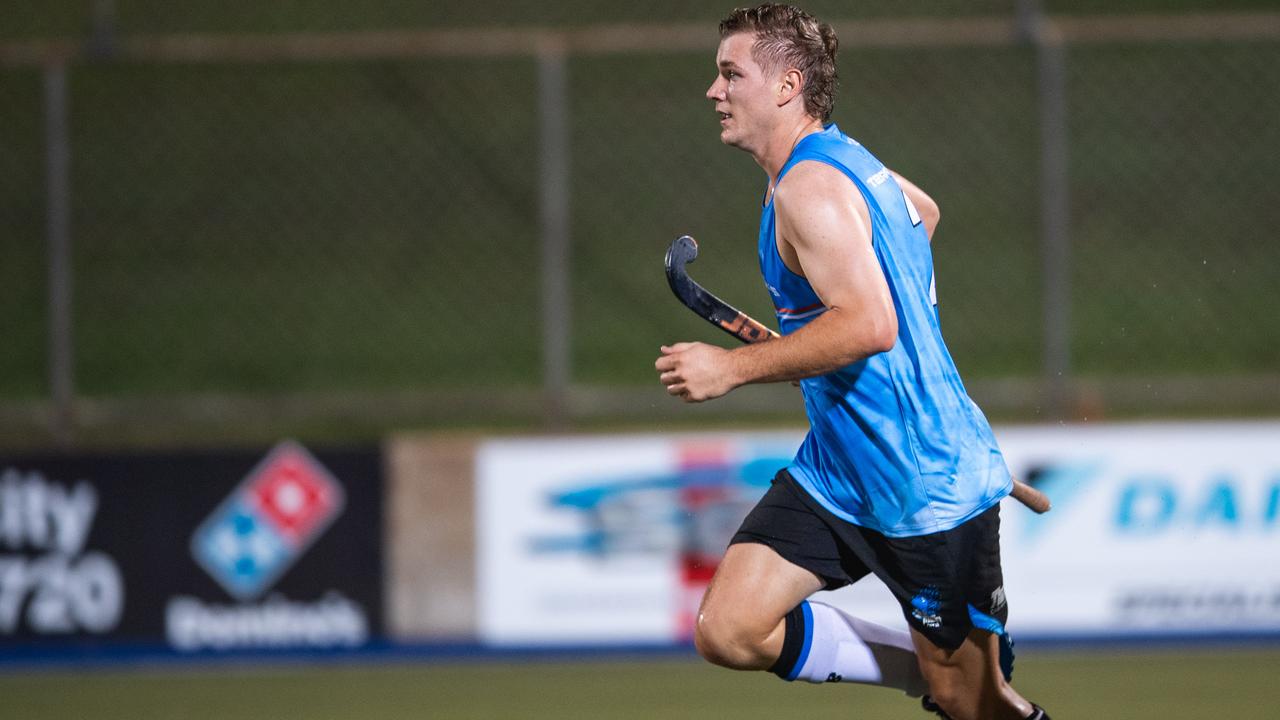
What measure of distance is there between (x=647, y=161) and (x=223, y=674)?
4264mm

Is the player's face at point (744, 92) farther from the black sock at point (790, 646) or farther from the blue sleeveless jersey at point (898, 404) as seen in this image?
the black sock at point (790, 646)

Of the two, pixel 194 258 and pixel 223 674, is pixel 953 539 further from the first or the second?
pixel 194 258

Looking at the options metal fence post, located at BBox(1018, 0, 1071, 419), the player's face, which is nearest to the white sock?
the player's face

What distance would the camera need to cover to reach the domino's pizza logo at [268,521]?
8375 mm

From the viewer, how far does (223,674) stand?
8.05 meters

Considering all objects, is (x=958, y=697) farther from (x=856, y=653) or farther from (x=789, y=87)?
(x=789, y=87)

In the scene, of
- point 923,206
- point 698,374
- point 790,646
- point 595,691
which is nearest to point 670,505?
point 595,691

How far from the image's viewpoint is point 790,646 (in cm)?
446

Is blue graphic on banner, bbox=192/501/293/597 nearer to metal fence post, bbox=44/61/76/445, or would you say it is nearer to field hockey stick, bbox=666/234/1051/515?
metal fence post, bbox=44/61/76/445

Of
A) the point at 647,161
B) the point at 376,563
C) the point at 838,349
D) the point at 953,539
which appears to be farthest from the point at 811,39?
the point at 647,161

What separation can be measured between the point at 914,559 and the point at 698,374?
2.85ft

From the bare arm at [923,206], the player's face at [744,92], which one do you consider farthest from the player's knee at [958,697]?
the player's face at [744,92]

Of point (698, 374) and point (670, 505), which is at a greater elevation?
point (698, 374)

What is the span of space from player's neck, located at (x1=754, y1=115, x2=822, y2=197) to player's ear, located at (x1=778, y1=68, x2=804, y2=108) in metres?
0.06
